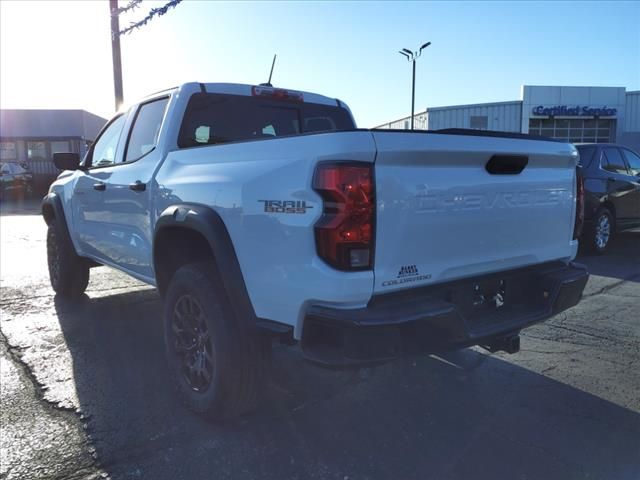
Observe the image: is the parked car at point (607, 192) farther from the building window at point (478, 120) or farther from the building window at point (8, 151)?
the building window at point (478, 120)

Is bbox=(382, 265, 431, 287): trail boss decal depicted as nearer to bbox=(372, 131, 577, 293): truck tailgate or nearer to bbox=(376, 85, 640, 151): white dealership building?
bbox=(372, 131, 577, 293): truck tailgate

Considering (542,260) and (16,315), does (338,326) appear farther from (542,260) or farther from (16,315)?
(16,315)

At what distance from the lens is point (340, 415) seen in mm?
3240

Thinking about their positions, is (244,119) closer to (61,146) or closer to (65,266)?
(65,266)

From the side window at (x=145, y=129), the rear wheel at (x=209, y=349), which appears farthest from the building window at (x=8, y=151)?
the rear wheel at (x=209, y=349)

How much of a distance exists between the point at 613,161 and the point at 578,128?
34.7 metres

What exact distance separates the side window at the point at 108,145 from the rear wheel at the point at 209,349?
2.05 m

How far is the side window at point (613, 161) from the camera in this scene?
8.72 metres

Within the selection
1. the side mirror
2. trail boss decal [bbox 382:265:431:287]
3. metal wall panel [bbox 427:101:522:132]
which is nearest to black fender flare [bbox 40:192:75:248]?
the side mirror

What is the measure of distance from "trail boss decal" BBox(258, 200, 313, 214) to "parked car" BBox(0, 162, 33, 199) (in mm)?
25694

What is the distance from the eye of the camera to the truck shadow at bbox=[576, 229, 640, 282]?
23.8 ft

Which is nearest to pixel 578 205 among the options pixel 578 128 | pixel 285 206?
pixel 285 206

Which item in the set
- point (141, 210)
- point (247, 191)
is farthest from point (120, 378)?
point (247, 191)

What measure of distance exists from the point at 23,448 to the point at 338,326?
1958 mm
